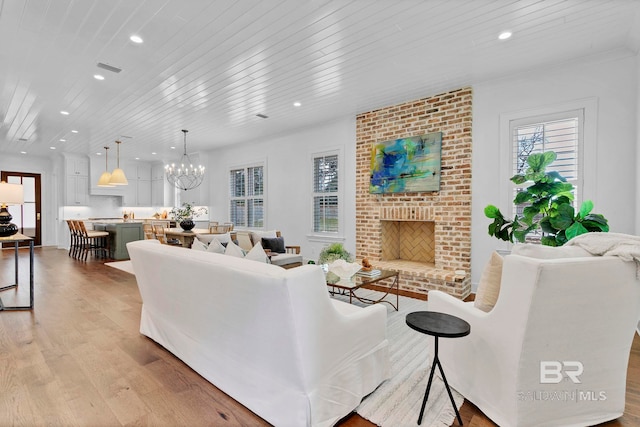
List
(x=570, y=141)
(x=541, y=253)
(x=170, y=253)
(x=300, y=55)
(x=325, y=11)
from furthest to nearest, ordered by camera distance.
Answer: (x=570, y=141) < (x=300, y=55) < (x=325, y=11) < (x=170, y=253) < (x=541, y=253)

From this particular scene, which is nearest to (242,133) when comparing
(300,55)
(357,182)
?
(357,182)

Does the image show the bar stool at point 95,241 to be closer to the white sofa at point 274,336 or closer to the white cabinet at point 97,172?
the white cabinet at point 97,172

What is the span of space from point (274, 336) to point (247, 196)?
6.51 metres

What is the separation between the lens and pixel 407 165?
15.9 ft

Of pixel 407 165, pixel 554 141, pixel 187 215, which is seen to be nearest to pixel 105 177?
pixel 187 215

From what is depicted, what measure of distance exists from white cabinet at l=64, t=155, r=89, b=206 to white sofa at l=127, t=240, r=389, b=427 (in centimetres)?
888

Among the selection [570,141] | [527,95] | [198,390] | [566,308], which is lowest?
[198,390]

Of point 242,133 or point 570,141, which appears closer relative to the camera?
point 570,141

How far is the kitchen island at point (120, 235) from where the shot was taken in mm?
7289

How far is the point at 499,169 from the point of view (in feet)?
13.6

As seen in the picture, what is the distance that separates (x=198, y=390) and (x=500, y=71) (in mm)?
4498

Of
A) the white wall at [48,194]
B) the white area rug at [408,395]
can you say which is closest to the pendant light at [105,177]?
the white wall at [48,194]

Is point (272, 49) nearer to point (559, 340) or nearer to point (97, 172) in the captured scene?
point (559, 340)

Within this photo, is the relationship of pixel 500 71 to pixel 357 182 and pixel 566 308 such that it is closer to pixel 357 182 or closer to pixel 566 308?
pixel 357 182
